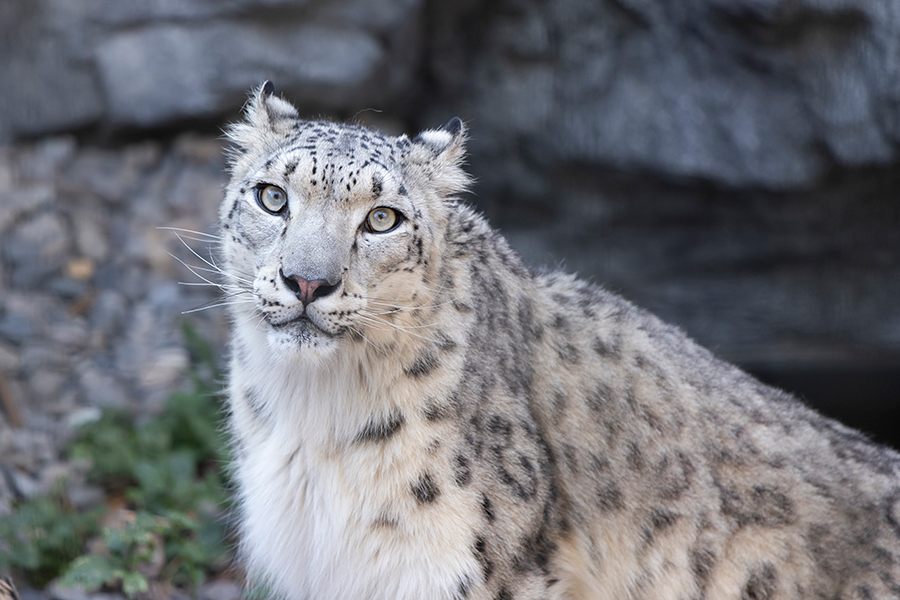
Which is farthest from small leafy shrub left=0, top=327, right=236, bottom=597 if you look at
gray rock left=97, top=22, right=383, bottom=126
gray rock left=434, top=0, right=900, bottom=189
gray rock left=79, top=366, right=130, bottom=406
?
gray rock left=434, top=0, right=900, bottom=189

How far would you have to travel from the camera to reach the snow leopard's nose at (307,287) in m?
3.00

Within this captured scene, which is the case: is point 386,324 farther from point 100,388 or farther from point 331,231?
point 100,388

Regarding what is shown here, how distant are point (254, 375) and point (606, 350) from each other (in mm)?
1524

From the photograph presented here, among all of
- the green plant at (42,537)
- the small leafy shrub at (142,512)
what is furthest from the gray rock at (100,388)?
the green plant at (42,537)

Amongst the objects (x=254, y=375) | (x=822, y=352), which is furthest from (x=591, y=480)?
(x=822, y=352)

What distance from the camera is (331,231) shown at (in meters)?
3.15

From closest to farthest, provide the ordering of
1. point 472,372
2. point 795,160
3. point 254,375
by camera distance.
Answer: point 472,372, point 254,375, point 795,160

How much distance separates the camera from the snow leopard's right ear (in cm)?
368

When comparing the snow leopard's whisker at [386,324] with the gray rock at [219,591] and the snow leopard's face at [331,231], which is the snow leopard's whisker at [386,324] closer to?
the snow leopard's face at [331,231]

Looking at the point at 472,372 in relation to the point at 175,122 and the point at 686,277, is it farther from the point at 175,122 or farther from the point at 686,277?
the point at 175,122

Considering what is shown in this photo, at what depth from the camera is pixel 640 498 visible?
370 centimetres

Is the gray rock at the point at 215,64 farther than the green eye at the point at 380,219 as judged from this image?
Yes

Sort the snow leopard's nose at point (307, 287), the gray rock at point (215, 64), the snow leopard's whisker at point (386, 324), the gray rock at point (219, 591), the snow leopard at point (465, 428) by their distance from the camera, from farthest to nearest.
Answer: the gray rock at point (215, 64)
the gray rock at point (219, 591)
the snow leopard at point (465, 428)
the snow leopard's whisker at point (386, 324)
the snow leopard's nose at point (307, 287)

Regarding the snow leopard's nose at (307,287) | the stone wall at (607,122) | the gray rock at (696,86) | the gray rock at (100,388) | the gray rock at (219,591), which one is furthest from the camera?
the stone wall at (607,122)
